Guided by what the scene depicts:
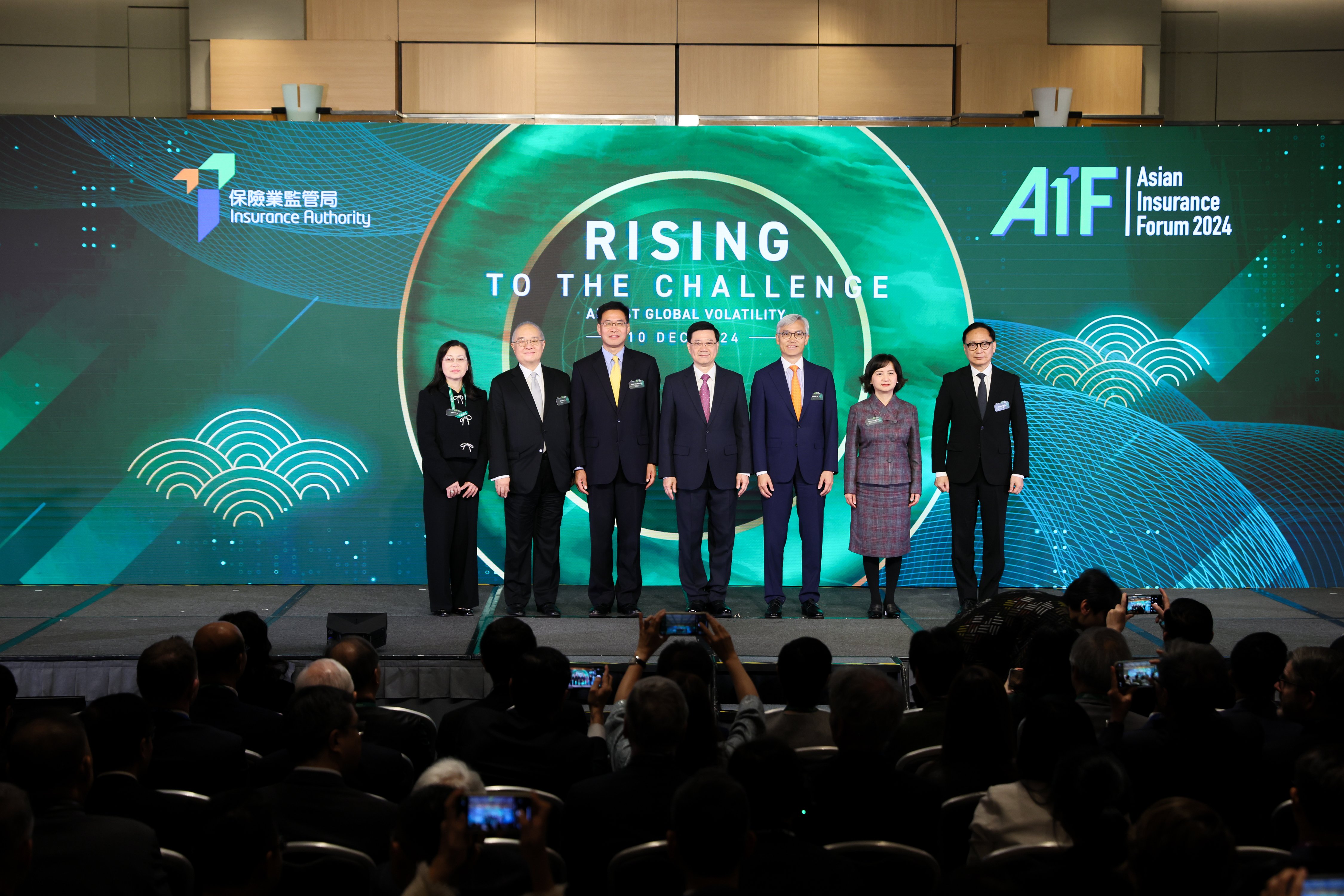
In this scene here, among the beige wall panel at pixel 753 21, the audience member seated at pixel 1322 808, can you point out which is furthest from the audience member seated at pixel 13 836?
the beige wall panel at pixel 753 21

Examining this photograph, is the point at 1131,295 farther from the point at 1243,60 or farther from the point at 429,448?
the point at 429,448

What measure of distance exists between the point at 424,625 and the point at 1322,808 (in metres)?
4.32

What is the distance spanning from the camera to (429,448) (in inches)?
236

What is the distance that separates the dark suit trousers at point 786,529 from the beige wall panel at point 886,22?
3354mm

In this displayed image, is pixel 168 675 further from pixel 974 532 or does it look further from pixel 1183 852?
pixel 974 532

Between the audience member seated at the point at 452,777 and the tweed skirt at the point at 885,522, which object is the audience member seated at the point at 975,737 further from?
the tweed skirt at the point at 885,522

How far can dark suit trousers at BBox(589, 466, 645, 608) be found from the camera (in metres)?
6.11

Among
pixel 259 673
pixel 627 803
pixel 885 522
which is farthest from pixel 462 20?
pixel 627 803

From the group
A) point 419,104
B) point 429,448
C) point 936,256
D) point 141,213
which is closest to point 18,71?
point 141,213

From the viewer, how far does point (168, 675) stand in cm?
296

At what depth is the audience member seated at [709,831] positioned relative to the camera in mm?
1926

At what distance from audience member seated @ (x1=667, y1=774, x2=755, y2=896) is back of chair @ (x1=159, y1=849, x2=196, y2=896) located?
97cm

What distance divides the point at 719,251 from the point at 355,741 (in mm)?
4893

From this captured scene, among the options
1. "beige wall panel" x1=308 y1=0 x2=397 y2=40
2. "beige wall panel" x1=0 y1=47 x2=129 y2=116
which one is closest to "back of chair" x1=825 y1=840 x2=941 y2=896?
"beige wall panel" x1=308 y1=0 x2=397 y2=40
